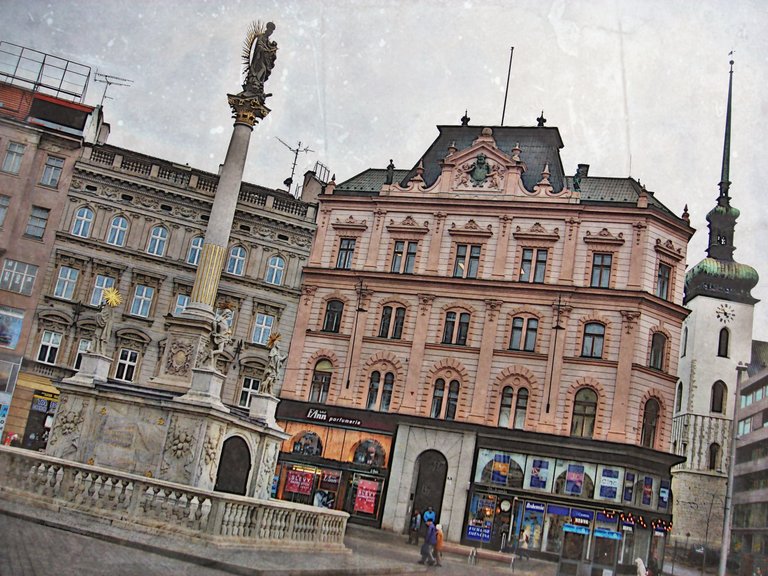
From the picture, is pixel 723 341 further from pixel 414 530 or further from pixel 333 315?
pixel 414 530

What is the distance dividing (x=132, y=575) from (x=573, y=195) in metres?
35.1

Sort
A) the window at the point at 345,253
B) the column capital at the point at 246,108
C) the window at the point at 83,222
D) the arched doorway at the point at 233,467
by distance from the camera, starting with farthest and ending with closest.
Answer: the window at the point at 345,253
the window at the point at 83,222
the column capital at the point at 246,108
the arched doorway at the point at 233,467

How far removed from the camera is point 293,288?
46.1 metres

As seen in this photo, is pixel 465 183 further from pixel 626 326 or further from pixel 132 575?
pixel 132 575

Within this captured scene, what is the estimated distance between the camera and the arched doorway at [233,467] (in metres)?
22.8

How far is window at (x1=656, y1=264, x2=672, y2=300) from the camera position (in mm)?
42106

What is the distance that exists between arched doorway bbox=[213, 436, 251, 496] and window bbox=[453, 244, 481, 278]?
22122 millimetres

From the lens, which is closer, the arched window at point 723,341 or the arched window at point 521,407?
the arched window at point 521,407

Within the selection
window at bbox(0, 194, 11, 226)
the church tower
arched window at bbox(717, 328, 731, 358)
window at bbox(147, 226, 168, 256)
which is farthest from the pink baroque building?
arched window at bbox(717, 328, 731, 358)

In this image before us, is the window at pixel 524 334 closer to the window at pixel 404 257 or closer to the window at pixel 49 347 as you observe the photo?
the window at pixel 404 257

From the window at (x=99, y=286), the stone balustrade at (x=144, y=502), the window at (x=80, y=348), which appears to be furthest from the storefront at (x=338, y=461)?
the stone balustrade at (x=144, y=502)

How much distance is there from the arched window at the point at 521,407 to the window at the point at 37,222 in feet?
81.6

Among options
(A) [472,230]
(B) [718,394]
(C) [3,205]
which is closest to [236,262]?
(C) [3,205]

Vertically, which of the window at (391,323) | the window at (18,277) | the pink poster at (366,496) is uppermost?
the window at (391,323)
